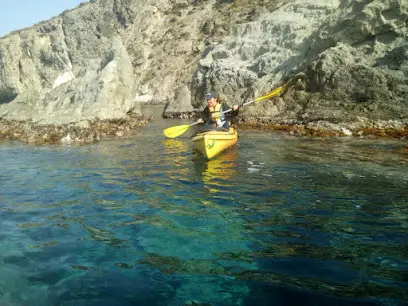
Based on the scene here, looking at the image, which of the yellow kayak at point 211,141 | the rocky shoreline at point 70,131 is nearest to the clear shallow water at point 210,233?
the yellow kayak at point 211,141

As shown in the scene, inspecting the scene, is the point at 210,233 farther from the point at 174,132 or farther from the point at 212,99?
the point at 174,132

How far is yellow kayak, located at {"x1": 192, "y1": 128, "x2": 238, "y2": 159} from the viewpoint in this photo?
11508mm

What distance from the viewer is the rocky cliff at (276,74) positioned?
57.7 feet

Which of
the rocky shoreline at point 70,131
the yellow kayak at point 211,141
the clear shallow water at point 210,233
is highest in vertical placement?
the rocky shoreline at point 70,131

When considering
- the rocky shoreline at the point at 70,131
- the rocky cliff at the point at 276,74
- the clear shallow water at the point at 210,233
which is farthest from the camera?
the rocky shoreline at the point at 70,131

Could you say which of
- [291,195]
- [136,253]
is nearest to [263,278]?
[136,253]

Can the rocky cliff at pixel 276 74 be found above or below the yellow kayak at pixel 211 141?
above

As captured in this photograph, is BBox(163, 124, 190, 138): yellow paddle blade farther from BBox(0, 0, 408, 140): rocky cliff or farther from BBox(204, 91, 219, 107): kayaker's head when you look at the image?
A: BBox(0, 0, 408, 140): rocky cliff

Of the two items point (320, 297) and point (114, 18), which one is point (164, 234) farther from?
point (114, 18)

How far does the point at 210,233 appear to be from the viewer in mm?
5789

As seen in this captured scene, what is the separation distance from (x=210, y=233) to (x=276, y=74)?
21275 millimetres

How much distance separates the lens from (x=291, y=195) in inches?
300

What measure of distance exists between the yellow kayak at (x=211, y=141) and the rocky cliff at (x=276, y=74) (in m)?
6.38

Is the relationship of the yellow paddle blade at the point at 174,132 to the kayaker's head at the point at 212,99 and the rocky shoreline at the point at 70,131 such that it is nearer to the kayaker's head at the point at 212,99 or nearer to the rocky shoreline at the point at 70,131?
the kayaker's head at the point at 212,99
